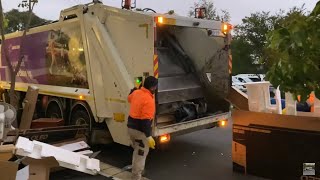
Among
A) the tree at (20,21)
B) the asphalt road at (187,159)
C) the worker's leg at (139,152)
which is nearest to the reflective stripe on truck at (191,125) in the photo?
the worker's leg at (139,152)

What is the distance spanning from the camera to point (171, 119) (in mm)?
6578

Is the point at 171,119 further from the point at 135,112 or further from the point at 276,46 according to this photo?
the point at 276,46

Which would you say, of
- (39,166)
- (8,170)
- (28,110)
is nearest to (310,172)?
(39,166)

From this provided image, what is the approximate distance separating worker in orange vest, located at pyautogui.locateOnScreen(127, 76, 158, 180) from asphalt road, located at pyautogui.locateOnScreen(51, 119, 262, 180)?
44cm

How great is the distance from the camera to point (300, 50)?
172 centimetres

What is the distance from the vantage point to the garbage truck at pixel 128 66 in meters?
5.78

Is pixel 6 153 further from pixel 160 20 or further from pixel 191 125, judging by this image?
pixel 191 125

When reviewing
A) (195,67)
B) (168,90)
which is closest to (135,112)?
(168,90)

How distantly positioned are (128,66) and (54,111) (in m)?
2.55

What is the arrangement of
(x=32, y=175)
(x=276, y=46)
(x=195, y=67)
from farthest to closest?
(x=195, y=67) → (x=32, y=175) → (x=276, y=46)

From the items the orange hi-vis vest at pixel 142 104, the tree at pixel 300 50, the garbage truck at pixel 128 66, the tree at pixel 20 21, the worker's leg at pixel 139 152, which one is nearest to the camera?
the tree at pixel 300 50

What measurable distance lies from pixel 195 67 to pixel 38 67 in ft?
10.6

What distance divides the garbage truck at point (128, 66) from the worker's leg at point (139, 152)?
392 millimetres

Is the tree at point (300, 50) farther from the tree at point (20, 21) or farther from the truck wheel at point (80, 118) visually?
the tree at point (20, 21)
